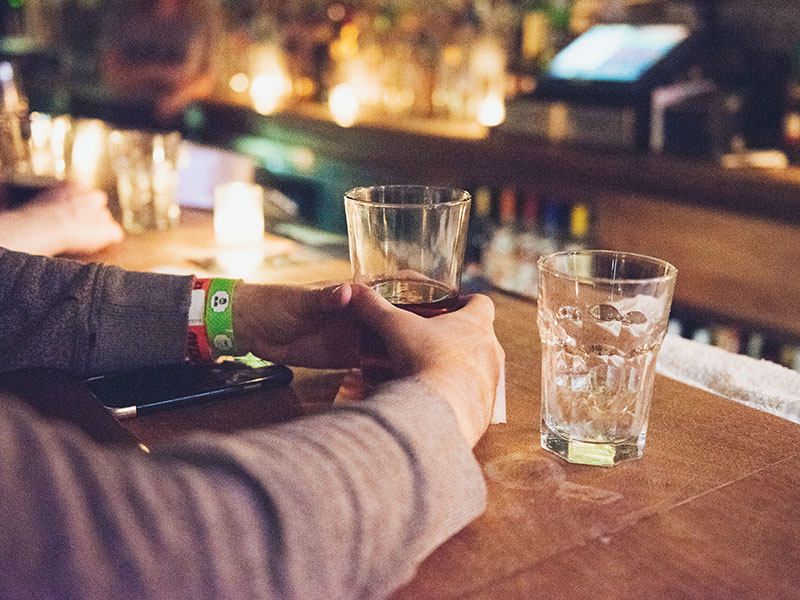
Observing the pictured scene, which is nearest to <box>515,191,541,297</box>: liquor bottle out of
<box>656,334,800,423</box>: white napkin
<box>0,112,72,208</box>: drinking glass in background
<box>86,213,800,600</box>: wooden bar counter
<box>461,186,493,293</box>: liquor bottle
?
<box>461,186,493,293</box>: liquor bottle

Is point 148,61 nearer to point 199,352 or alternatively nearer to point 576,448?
point 199,352

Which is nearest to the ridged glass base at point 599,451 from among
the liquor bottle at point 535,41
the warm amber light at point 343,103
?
the liquor bottle at point 535,41

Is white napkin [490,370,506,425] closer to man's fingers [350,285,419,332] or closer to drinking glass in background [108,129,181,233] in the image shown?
man's fingers [350,285,419,332]

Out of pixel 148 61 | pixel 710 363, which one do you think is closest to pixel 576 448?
pixel 710 363

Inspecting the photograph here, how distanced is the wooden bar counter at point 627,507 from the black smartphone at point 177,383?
0.05ft

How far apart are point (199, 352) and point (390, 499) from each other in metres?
0.42

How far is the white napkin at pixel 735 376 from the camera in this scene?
0.82 metres

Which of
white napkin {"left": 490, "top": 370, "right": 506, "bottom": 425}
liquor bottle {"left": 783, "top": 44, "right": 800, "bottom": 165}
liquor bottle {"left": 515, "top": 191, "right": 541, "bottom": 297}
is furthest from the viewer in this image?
liquor bottle {"left": 515, "top": 191, "right": 541, "bottom": 297}

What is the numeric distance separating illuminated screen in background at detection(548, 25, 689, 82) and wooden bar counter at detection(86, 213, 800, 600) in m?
1.51

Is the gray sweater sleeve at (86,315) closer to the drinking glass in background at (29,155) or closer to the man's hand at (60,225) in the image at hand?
the man's hand at (60,225)

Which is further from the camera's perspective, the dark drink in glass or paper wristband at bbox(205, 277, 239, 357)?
paper wristband at bbox(205, 277, 239, 357)

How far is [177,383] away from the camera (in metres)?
0.79

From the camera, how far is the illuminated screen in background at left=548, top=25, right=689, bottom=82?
2129 millimetres

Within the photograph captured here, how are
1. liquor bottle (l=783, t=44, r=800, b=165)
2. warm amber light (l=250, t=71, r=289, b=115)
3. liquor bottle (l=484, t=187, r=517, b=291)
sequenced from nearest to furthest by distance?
liquor bottle (l=783, t=44, r=800, b=165), liquor bottle (l=484, t=187, r=517, b=291), warm amber light (l=250, t=71, r=289, b=115)
